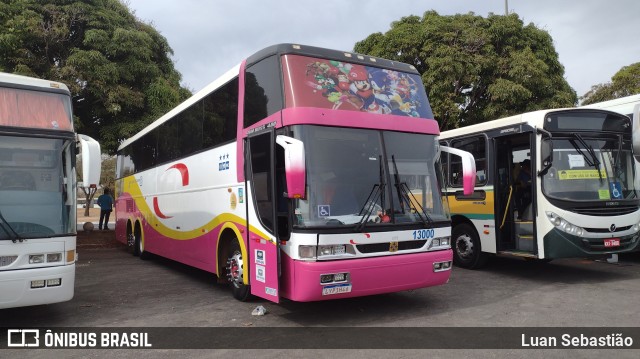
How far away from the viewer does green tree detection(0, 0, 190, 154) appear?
44.3 ft

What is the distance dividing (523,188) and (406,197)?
4.46m

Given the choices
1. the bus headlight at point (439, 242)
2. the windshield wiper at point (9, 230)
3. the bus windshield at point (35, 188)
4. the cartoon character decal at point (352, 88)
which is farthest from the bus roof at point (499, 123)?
the windshield wiper at point (9, 230)

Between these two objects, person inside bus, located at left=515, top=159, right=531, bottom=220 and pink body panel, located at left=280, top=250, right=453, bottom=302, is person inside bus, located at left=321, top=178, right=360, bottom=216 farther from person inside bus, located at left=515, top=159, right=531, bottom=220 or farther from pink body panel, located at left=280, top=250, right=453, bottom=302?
person inside bus, located at left=515, top=159, right=531, bottom=220

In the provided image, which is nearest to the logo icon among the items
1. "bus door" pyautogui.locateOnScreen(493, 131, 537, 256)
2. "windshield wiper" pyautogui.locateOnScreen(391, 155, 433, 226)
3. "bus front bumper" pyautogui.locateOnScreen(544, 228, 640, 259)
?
"windshield wiper" pyautogui.locateOnScreen(391, 155, 433, 226)

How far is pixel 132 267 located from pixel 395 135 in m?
8.24

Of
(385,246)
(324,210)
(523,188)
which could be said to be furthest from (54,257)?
(523,188)

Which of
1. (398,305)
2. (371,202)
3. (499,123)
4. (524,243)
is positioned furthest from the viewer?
(499,123)

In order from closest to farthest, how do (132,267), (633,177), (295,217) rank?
(295,217) → (633,177) → (132,267)

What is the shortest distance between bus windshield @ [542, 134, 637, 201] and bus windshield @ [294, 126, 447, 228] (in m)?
3.05

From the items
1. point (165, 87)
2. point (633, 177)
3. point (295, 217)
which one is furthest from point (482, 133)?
point (165, 87)

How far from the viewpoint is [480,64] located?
16000mm

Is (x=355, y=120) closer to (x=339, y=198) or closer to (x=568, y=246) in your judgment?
(x=339, y=198)

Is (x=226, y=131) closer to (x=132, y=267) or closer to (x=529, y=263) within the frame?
(x=132, y=267)

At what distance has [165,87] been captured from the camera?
15898 millimetres
